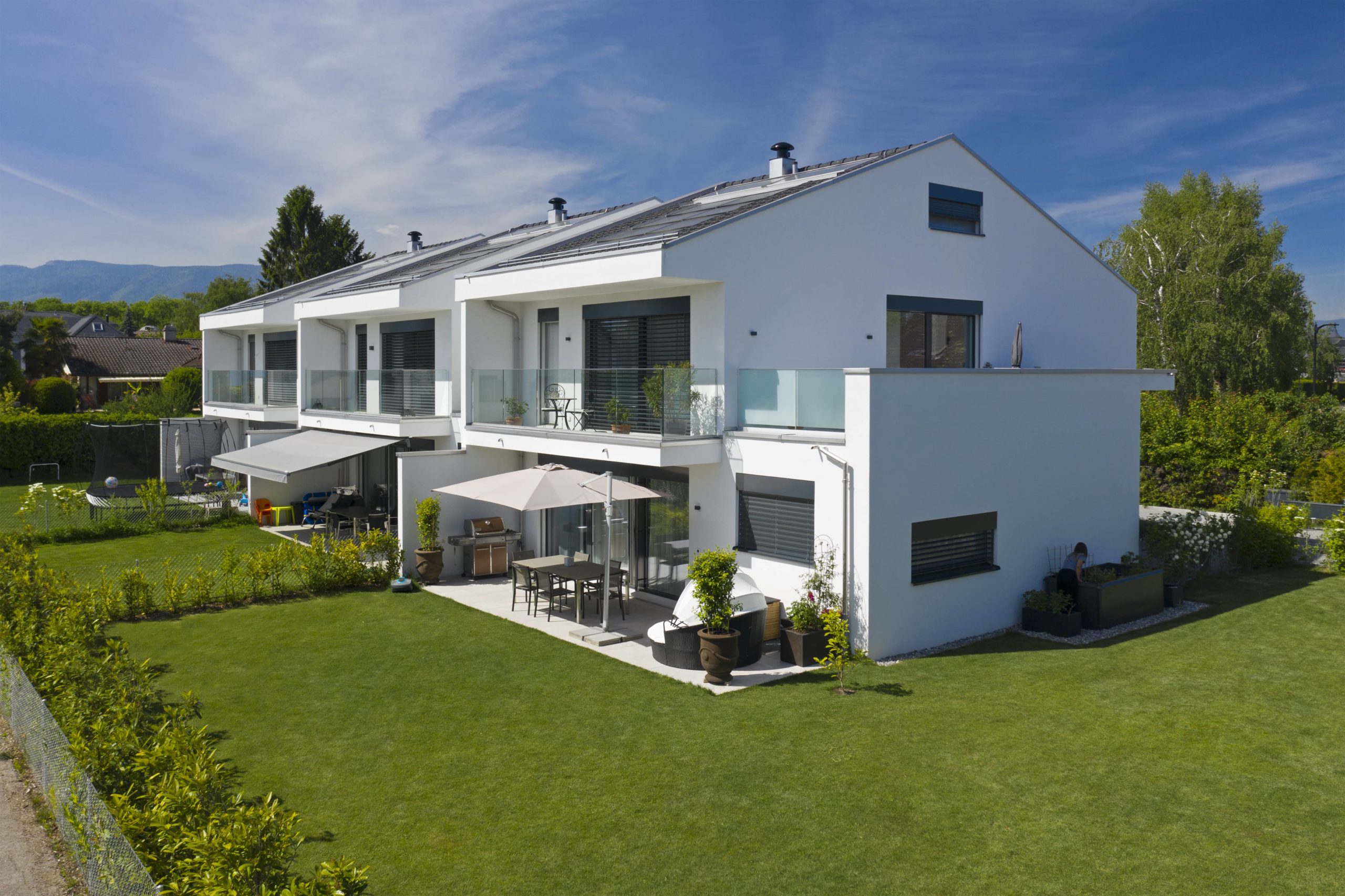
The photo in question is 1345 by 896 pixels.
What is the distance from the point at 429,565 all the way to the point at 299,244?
5041cm

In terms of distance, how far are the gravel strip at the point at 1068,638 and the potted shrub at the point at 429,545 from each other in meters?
9.32

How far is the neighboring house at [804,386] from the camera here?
13.9 meters

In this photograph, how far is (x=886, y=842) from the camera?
7.63 metres

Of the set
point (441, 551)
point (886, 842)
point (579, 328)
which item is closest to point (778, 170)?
point (579, 328)

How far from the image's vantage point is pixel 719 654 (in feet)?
39.6

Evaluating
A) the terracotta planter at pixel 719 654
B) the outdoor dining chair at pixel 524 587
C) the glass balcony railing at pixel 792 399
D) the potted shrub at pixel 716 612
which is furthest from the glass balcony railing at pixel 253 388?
the terracotta planter at pixel 719 654

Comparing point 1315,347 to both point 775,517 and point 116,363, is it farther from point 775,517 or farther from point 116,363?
point 116,363

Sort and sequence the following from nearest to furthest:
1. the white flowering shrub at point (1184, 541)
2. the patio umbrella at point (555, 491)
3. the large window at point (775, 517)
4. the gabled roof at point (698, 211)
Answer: the large window at point (775, 517)
the patio umbrella at point (555, 491)
the gabled roof at point (698, 211)
the white flowering shrub at point (1184, 541)

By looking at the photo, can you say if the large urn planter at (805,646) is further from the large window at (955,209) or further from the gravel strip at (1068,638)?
the large window at (955,209)

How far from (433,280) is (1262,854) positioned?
1945cm

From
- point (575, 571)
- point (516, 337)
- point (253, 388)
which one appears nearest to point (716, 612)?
point (575, 571)

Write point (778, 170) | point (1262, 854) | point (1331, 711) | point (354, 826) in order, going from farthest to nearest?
point (778, 170) < point (1331, 711) < point (354, 826) < point (1262, 854)

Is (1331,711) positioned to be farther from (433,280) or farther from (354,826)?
(433,280)

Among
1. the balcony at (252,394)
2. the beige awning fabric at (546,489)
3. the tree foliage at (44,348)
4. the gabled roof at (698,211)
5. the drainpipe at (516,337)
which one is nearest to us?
the beige awning fabric at (546,489)
